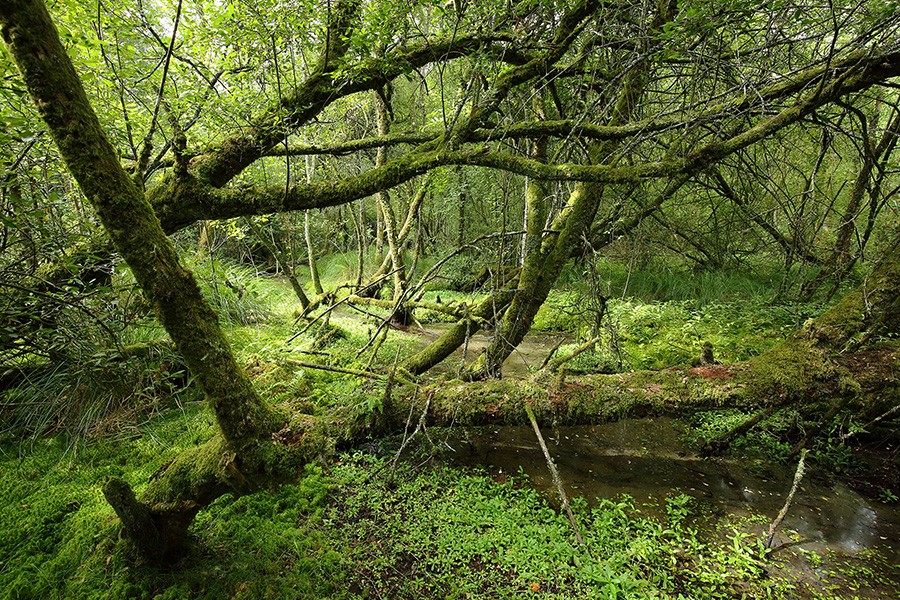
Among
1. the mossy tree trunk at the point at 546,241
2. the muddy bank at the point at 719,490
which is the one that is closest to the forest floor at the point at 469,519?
the muddy bank at the point at 719,490

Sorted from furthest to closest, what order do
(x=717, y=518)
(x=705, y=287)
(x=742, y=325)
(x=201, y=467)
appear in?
1. (x=705, y=287)
2. (x=742, y=325)
3. (x=717, y=518)
4. (x=201, y=467)

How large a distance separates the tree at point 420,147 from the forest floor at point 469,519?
486 millimetres

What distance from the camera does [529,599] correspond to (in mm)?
2404

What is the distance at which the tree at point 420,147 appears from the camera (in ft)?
5.61

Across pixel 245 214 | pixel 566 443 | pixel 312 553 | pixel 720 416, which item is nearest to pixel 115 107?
pixel 245 214

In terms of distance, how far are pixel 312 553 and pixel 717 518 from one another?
3.12m

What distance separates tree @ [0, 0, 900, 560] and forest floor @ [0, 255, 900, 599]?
1.59 feet

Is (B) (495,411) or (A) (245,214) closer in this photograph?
(A) (245,214)

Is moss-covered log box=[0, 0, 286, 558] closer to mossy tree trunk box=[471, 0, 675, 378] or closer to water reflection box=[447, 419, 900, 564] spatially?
water reflection box=[447, 419, 900, 564]

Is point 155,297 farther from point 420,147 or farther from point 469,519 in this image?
point 469,519

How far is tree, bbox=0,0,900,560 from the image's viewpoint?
1711mm

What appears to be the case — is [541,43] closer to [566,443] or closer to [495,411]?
[495,411]

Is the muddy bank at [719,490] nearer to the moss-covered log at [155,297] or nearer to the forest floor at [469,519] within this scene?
the forest floor at [469,519]

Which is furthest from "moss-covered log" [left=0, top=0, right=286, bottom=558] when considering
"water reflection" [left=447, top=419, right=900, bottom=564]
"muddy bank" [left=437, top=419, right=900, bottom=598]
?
"water reflection" [left=447, top=419, right=900, bottom=564]
